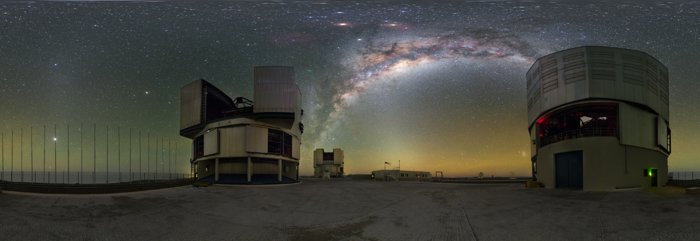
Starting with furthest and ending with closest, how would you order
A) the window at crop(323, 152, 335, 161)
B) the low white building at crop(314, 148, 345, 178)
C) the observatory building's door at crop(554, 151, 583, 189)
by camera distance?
the window at crop(323, 152, 335, 161), the low white building at crop(314, 148, 345, 178), the observatory building's door at crop(554, 151, 583, 189)

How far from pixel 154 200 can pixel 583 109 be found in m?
28.9

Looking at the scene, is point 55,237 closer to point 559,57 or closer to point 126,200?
point 126,200

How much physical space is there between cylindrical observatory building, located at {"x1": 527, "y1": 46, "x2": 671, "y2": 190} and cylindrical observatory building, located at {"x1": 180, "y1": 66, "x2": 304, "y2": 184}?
24371mm

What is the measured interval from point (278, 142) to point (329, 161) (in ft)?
159

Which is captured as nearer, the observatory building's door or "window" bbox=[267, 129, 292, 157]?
the observatory building's door

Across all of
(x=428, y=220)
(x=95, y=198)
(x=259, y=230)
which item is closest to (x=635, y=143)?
(x=428, y=220)

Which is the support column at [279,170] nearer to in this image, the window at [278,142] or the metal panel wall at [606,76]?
the window at [278,142]

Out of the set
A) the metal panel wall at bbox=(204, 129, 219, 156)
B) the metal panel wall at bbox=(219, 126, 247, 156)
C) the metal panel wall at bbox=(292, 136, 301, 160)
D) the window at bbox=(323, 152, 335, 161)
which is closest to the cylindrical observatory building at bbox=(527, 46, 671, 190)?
the metal panel wall at bbox=(292, 136, 301, 160)

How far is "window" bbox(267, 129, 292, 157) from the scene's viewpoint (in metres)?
40.7

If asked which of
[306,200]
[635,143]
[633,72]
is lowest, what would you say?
[306,200]

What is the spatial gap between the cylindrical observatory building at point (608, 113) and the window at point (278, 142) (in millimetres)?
26435

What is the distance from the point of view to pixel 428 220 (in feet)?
51.6

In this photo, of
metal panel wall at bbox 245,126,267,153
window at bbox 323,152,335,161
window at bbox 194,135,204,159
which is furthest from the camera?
window at bbox 323,152,335,161

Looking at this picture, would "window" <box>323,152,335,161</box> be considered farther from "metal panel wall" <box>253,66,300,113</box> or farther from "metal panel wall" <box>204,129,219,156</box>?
"metal panel wall" <box>253,66,300,113</box>
